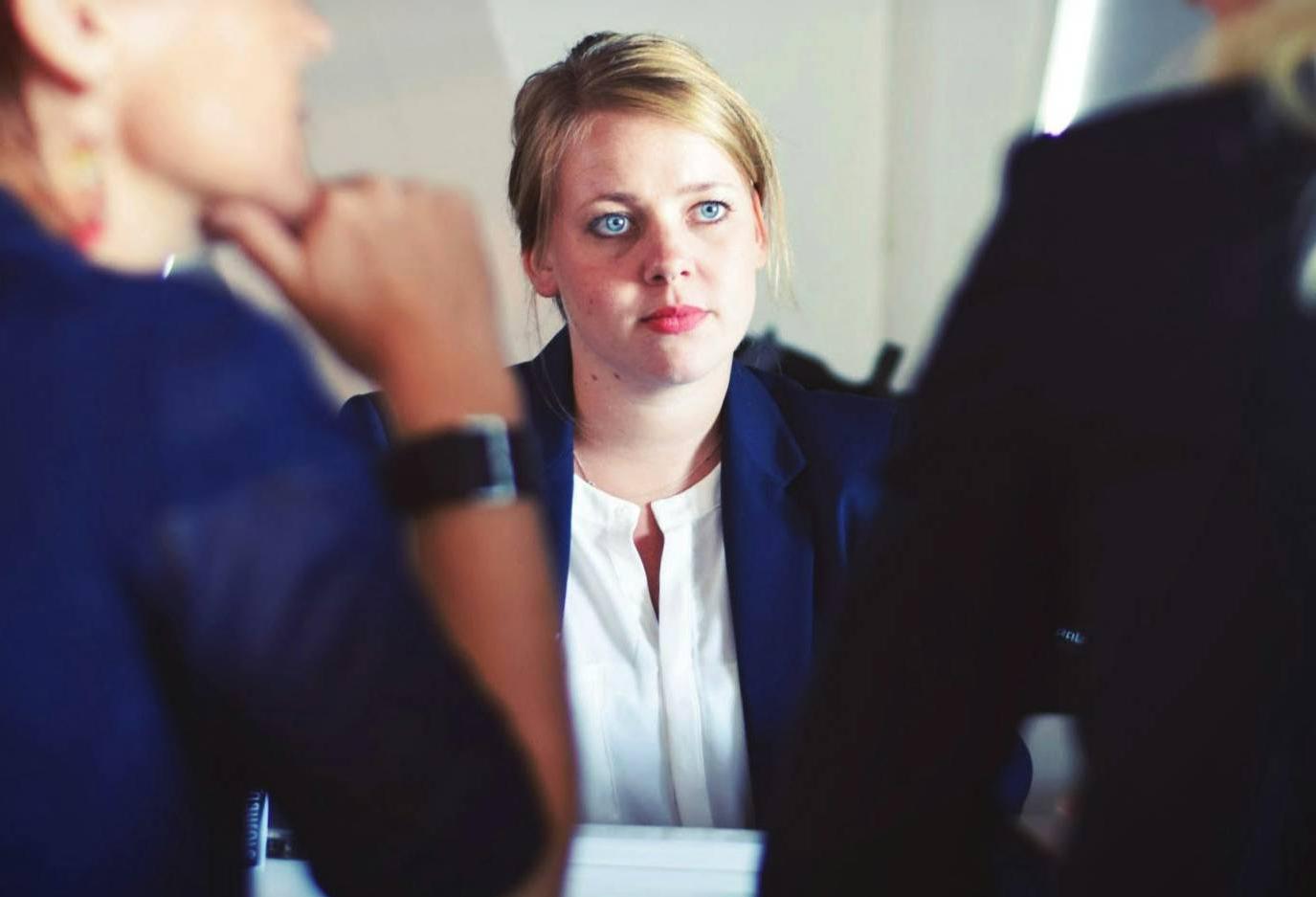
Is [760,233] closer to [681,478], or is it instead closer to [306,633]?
[681,478]

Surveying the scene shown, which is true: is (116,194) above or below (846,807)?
above

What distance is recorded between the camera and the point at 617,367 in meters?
0.76

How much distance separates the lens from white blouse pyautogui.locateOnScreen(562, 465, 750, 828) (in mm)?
742

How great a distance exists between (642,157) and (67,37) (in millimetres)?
361

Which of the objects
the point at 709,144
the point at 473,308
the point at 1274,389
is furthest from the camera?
the point at 709,144

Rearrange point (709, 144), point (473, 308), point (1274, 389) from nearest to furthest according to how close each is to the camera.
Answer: point (1274, 389), point (473, 308), point (709, 144)

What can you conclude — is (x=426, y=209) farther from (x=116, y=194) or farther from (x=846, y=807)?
(x=846, y=807)

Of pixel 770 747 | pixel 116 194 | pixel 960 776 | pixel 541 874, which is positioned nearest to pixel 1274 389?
pixel 960 776

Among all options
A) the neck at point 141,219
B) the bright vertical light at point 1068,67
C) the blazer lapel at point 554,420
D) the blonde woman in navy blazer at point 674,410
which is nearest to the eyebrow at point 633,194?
the blonde woman in navy blazer at point 674,410

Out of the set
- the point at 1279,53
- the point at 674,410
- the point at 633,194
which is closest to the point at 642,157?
the point at 633,194

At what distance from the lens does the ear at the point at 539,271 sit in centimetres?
72

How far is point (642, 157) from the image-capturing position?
70 cm

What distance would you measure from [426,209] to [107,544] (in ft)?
0.65

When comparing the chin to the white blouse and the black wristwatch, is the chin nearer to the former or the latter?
the black wristwatch
